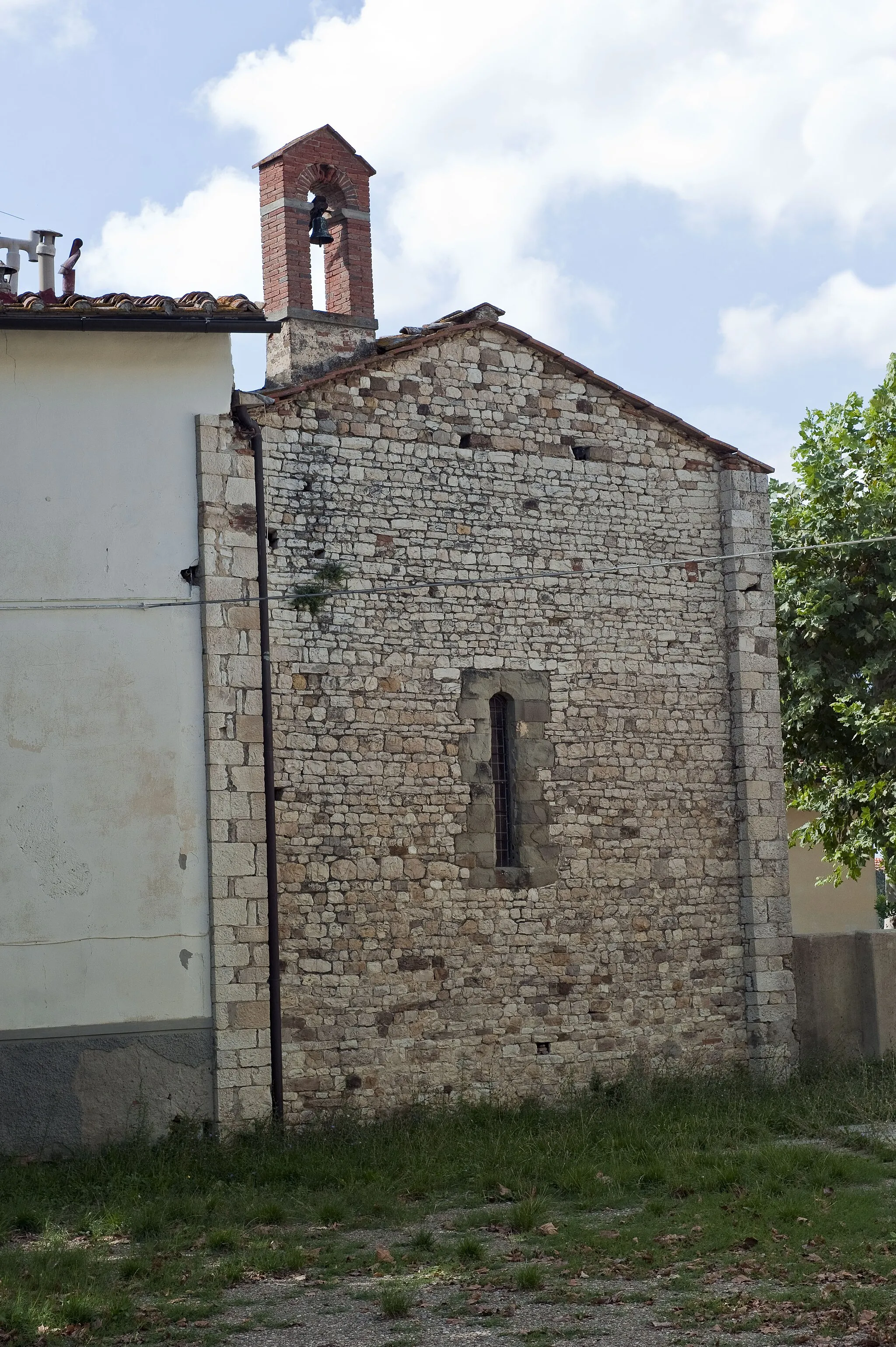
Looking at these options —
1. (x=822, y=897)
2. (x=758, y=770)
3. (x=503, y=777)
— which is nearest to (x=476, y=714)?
(x=503, y=777)

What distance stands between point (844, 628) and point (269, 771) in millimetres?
9206

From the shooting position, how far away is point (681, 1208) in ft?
28.9

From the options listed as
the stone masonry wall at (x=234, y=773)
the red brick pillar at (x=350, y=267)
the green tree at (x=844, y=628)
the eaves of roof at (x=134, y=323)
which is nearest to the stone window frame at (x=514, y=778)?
the stone masonry wall at (x=234, y=773)

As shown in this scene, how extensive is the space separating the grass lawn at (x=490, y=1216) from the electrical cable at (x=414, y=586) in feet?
12.9

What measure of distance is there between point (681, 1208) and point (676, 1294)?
165 cm

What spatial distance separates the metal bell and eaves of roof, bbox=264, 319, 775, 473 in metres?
1.50

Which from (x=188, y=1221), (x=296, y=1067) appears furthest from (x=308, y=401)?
(x=188, y=1221)

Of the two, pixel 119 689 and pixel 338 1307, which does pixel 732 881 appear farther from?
pixel 338 1307

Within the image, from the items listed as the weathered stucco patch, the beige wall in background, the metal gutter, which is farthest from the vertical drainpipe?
the beige wall in background

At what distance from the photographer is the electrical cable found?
36.6ft

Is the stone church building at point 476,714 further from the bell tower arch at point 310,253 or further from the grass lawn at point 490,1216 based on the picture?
the grass lawn at point 490,1216

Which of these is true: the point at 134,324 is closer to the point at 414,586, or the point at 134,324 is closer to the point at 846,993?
the point at 414,586

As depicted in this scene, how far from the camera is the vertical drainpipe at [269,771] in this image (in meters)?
11.3

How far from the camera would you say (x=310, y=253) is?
541 inches
